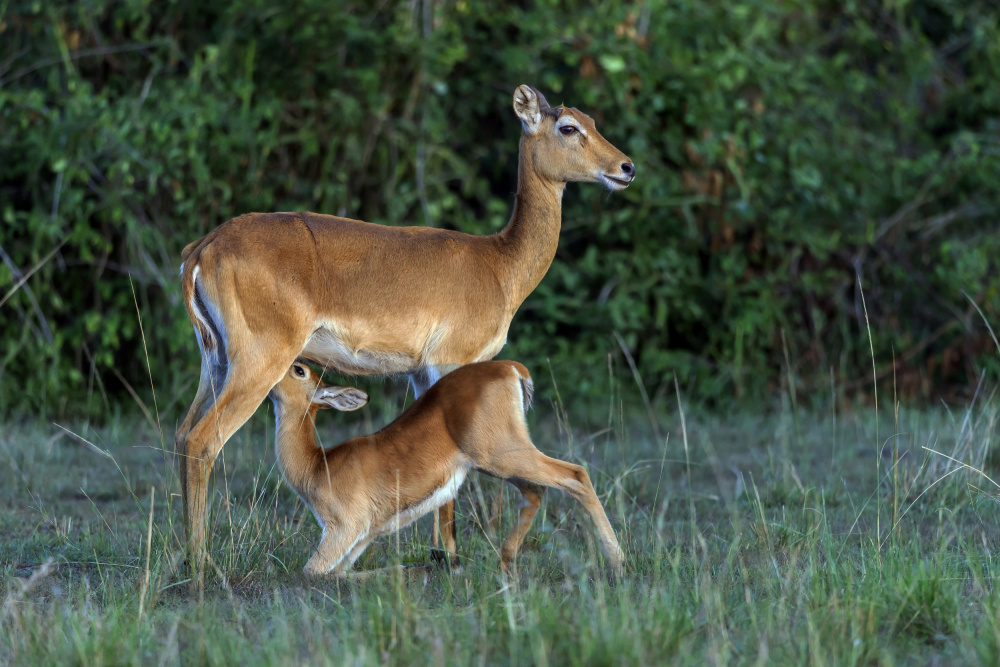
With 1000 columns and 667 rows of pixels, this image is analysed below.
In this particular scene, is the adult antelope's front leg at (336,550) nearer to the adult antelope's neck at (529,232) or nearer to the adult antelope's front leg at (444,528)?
the adult antelope's front leg at (444,528)

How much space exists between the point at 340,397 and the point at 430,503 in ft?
1.95

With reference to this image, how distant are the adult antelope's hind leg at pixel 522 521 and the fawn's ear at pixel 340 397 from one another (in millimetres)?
693

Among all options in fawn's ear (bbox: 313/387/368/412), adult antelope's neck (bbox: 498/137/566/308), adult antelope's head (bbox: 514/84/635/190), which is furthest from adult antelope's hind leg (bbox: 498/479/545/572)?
adult antelope's head (bbox: 514/84/635/190)

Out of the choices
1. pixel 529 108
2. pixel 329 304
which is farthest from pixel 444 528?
pixel 529 108

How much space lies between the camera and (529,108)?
6027 mm

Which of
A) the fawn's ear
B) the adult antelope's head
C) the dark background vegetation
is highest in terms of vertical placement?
the adult antelope's head

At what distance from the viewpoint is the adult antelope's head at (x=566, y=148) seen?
5.88 m

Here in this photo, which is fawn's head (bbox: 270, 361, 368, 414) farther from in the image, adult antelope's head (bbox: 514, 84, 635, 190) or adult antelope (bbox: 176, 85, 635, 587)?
adult antelope's head (bbox: 514, 84, 635, 190)

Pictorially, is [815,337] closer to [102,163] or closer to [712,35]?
[712,35]

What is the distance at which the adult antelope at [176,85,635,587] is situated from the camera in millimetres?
4781

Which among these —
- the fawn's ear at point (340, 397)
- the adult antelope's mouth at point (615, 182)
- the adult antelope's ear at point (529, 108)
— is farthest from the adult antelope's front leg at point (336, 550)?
the adult antelope's ear at point (529, 108)

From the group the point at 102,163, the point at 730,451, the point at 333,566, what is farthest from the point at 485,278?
the point at 102,163

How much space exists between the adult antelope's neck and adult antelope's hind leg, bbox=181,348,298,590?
136 centimetres

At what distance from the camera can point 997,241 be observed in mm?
9133
